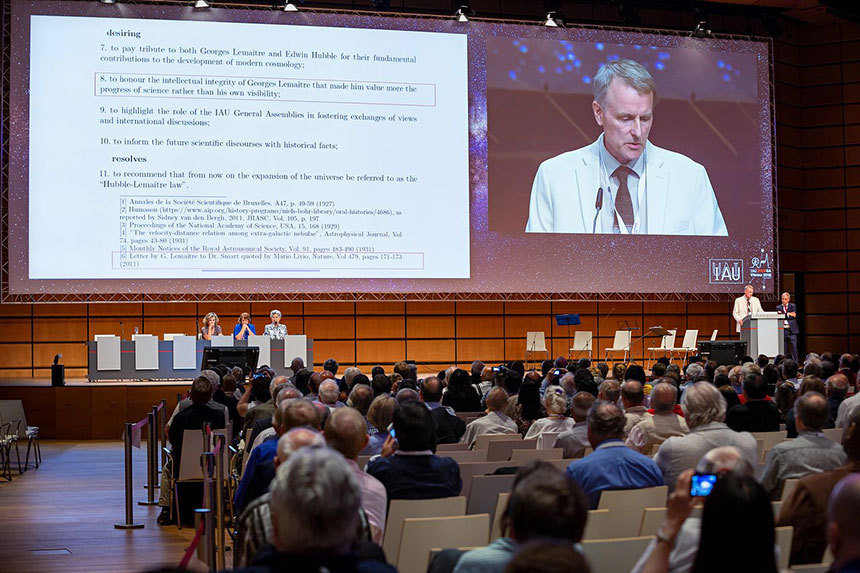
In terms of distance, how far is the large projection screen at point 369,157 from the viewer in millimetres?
13453

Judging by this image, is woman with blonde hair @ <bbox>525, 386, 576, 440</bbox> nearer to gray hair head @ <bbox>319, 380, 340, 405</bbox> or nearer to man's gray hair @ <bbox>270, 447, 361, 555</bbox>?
gray hair head @ <bbox>319, 380, 340, 405</bbox>

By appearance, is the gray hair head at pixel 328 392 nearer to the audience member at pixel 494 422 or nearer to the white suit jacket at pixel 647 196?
the audience member at pixel 494 422

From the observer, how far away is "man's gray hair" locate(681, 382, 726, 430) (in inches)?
174

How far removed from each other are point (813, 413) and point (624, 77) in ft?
40.4

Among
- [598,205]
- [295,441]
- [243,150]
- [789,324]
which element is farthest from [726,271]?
[295,441]

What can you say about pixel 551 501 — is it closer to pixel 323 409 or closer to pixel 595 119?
pixel 323 409

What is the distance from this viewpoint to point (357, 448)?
3.49 meters

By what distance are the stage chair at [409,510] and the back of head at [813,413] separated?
67.3 inches

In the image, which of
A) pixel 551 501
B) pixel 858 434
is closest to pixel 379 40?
pixel 858 434

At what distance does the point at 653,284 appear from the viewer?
15.7 meters

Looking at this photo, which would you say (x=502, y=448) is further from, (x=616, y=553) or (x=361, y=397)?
(x=616, y=553)

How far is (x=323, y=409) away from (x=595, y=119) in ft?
38.4

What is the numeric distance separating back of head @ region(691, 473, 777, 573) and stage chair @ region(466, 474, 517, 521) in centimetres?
209

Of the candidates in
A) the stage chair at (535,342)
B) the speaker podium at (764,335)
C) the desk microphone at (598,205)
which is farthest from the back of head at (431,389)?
the stage chair at (535,342)
